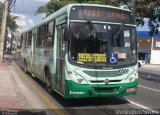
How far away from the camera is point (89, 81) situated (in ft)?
38.5

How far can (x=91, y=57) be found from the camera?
11828 millimetres

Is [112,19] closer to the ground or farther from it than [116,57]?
farther from it

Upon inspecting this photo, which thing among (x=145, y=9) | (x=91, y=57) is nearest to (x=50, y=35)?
(x=91, y=57)

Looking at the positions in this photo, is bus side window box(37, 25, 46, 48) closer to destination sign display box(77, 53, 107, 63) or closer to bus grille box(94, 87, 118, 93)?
destination sign display box(77, 53, 107, 63)

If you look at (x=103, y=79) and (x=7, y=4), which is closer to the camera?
(x=103, y=79)

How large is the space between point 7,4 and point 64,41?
87.0ft

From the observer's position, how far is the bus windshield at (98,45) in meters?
11.8

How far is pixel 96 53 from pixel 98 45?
266mm

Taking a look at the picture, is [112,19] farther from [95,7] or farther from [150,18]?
[150,18]

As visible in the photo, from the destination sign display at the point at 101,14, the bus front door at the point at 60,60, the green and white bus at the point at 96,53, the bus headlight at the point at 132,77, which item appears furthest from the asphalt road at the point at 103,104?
the destination sign display at the point at 101,14

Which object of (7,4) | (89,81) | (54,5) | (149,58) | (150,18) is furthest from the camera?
(149,58)

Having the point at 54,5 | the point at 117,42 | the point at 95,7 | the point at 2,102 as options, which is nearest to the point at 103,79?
the point at 117,42

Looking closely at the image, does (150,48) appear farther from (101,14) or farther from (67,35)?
(67,35)

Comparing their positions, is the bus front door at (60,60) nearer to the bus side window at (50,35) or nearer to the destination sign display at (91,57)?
the destination sign display at (91,57)
